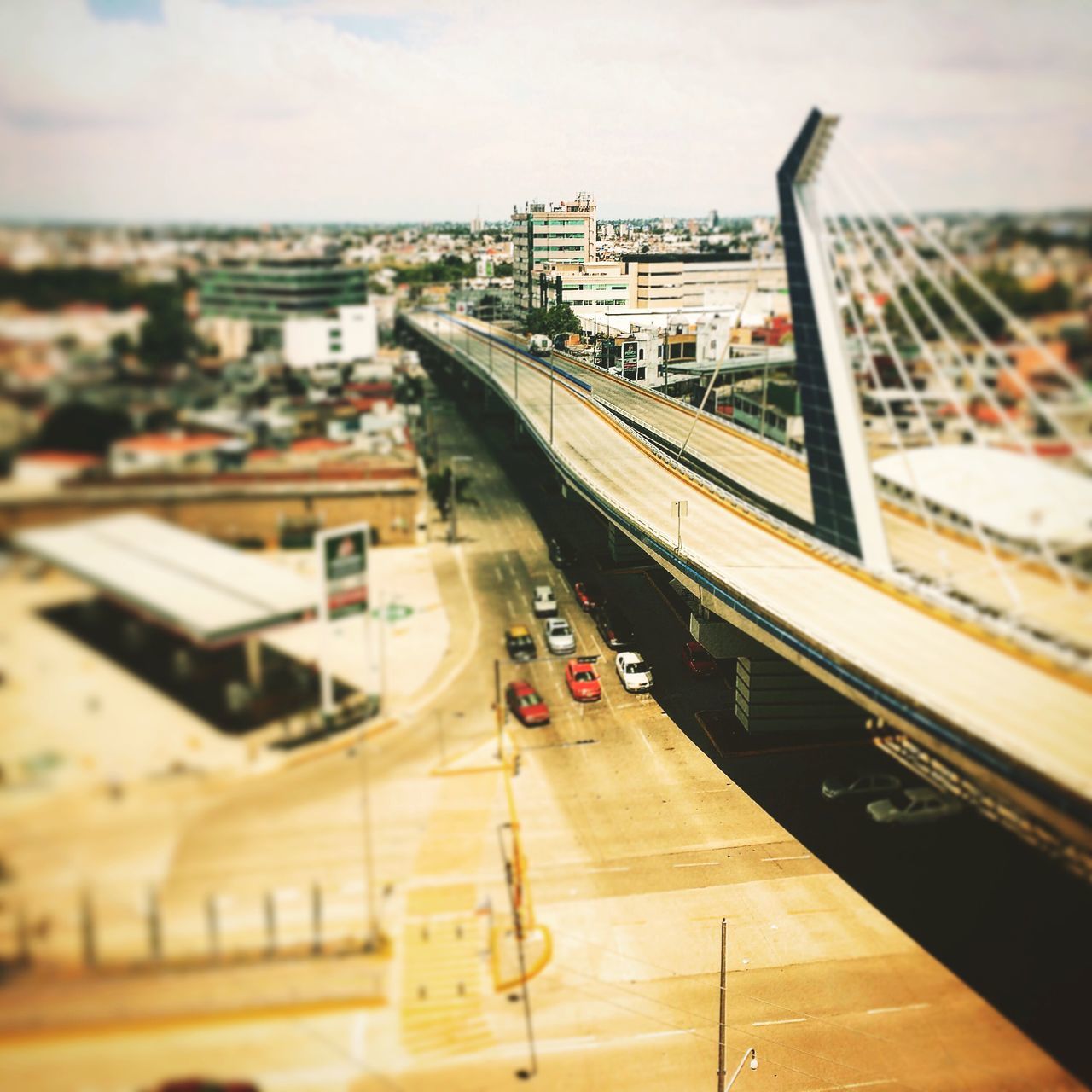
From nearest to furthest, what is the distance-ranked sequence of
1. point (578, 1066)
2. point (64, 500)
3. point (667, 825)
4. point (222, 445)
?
1. point (64, 500)
2. point (222, 445)
3. point (578, 1066)
4. point (667, 825)

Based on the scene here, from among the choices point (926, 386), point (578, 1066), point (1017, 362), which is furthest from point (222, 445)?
point (926, 386)

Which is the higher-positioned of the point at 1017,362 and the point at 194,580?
the point at 1017,362

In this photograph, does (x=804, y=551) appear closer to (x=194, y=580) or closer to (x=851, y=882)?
(x=851, y=882)

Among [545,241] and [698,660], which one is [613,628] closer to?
[698,660]

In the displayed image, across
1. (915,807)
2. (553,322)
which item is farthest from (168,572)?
(553,322)

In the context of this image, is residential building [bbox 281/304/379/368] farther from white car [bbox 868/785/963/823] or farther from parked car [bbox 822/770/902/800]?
white car [bbox 868/785/963/823]

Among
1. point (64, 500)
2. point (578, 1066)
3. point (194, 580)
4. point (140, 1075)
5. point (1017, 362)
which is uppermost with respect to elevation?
point (1017, 362)
